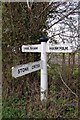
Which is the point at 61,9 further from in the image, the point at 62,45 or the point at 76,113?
the point at 76,113

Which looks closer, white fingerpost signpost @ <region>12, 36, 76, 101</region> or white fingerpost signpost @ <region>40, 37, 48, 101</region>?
white fingerpost signpost @ <region>12, 36, 76, 101</region>

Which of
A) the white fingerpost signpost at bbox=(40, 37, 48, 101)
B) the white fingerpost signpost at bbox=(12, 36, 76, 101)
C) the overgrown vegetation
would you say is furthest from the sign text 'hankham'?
the overgrown vegetation

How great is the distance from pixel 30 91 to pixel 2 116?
882mm

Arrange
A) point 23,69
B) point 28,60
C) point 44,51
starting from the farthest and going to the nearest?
point 28,60 → point 44,51 → point 23,69

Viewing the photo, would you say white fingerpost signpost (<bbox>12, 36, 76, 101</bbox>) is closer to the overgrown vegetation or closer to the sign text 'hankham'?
the sign text 'hankham'

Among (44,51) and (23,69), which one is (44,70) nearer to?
(44,51)

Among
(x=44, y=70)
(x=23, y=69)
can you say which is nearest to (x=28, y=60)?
(x=44, y=70)

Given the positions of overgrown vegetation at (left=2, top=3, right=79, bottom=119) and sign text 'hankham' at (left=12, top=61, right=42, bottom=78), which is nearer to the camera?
sign text 'hankham' at (left=12, top=61, right=42, bottom=78)

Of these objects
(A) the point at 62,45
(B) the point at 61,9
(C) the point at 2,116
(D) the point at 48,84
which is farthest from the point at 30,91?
(B) the point at 61,9

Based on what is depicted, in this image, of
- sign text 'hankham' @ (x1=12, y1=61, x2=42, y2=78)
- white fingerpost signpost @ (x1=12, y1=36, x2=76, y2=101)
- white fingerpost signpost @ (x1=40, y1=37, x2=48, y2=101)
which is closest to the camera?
sign text 'hankham' @ (x1=12, y1=61, x2=42, y2=78)

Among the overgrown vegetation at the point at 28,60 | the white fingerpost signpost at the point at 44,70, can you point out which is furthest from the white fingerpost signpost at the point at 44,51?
the overgrown vegetation at the point at 28,60

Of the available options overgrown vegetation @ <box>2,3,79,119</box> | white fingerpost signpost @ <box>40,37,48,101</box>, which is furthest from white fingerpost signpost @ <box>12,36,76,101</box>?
overgrown vegetation @ <box>2,3,79,119</box>

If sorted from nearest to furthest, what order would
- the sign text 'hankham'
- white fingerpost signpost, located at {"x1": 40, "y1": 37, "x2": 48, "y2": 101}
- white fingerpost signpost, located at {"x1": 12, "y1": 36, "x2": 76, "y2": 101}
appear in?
the sign text 'hankham'
white fingerpost signpost, located at {"x1": 12, "y1": 36, "x2": 76, "y2": 101}
white fingerpost signpost, located at {"x1": 40, "y1": 37, "x2": 48, "y2": 101}

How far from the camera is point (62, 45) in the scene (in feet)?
13.5
